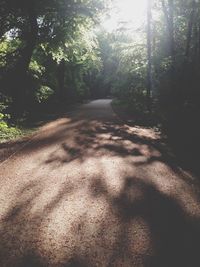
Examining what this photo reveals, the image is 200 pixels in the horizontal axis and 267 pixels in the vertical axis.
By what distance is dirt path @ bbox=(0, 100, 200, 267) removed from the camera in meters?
4.62

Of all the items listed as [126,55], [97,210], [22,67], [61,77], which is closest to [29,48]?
[22,67]

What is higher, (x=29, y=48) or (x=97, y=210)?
(x=29, y=48)

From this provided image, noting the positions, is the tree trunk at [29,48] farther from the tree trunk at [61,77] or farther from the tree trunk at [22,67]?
the tree trunk at [61,77]

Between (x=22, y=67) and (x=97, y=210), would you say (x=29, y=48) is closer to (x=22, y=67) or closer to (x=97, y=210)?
(x=22, y=67)

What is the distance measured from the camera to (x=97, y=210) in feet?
19.6

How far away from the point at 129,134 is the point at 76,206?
8110mm

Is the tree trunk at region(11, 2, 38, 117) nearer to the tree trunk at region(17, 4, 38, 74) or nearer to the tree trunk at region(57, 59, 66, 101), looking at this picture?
the tree trunk at region(17, 4, 38, 74)

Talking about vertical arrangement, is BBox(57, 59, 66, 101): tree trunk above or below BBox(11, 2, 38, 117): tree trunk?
below

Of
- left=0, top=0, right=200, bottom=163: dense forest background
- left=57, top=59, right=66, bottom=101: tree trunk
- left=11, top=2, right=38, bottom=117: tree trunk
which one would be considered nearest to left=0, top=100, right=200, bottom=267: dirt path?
left=0, top=0, right=200, bottom=163: dense forest background

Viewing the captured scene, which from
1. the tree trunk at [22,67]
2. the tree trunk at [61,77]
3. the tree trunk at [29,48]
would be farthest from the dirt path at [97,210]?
the tree trunk at [61,77]

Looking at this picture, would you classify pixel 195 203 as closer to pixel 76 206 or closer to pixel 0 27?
pixel 76 206

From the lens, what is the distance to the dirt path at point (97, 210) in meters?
4.62

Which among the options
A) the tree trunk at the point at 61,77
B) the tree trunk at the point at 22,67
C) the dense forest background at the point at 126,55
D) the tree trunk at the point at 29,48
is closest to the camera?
the dense forest background at the point at 126,55

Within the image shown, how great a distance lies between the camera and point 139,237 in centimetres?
509
